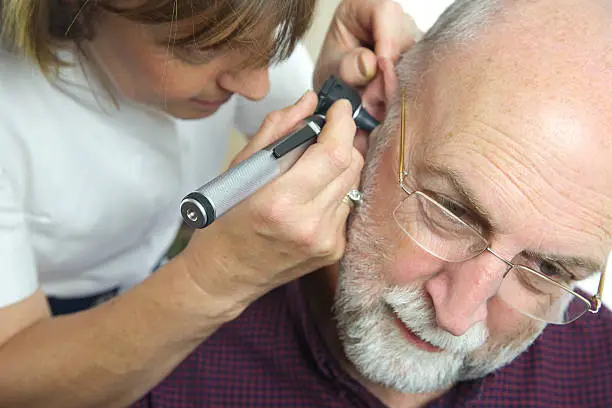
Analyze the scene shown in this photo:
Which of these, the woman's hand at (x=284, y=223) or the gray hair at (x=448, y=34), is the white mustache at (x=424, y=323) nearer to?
the woman's hand at (x=284, y=223)

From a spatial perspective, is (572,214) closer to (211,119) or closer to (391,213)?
(391,213)

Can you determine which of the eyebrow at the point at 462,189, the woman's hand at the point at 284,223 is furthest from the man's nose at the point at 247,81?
the eyebrow at the point at 462,189

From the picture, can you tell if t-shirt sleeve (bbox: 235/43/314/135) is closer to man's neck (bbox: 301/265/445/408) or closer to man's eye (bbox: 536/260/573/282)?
man's neck (bbox: 301/265/445/408)

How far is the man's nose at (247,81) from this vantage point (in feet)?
3.48

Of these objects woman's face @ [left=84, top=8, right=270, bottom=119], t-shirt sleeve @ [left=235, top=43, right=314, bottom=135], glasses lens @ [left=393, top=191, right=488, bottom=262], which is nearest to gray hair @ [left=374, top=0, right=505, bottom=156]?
glasses lens @ [left=393, top=191, right=488, bottom=262]

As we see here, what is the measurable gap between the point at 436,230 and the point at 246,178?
0.34m

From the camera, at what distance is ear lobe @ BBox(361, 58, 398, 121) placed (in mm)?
1145

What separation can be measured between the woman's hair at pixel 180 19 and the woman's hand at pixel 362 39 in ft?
0.55

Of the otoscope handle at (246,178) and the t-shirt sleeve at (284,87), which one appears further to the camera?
the t-shirt sleeve at (284,87)

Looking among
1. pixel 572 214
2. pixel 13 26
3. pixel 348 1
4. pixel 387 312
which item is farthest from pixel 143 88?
pixel 572 214

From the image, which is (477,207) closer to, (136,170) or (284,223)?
(284,223)

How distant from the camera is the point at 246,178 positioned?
89 cm

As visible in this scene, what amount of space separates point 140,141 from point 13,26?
0.37m

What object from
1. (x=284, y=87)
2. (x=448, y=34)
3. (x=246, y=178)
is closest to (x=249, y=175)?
(x=246, y=178)
